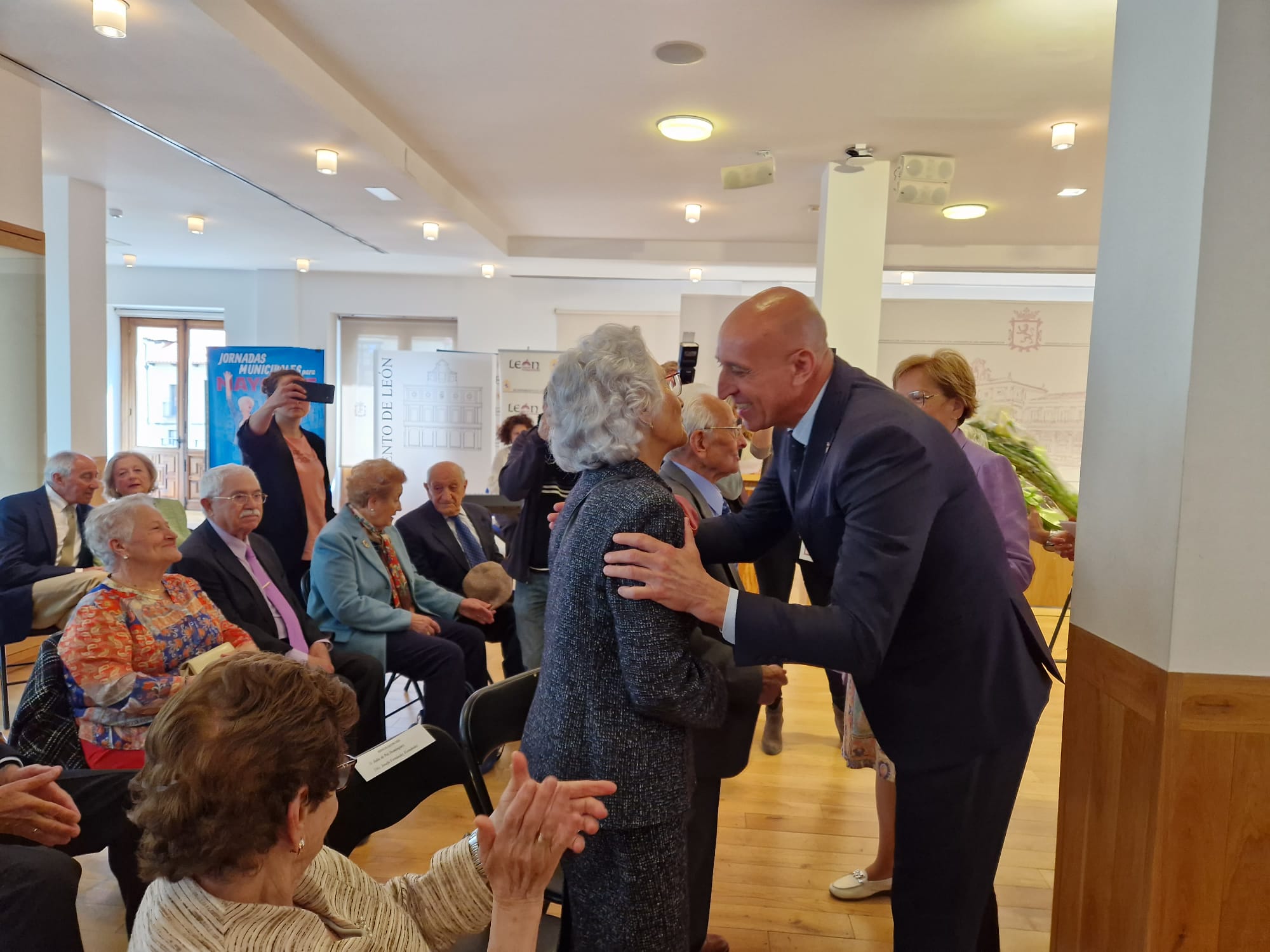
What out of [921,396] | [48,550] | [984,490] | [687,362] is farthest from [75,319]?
[984,490]

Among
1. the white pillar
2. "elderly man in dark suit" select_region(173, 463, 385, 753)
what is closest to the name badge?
"elderly man in dark suit" select_region(173, 463, 385, 753)

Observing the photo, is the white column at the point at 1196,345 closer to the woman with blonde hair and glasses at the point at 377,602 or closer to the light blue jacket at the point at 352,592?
the woman with blonde hair and glasses at the point at 377,602

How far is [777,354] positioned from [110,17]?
9.80 ft

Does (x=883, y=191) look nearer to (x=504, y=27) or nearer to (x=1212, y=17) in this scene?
(x=504, y=27)

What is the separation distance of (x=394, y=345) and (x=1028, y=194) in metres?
7.28

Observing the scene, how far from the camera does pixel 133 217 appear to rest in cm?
687

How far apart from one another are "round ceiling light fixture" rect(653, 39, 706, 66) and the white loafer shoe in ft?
10.9

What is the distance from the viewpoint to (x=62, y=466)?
3.89 m

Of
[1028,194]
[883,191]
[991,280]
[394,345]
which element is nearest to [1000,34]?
[883,191]

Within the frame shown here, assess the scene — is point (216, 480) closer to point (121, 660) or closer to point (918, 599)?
point (121, 660)

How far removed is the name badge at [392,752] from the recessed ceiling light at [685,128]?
3718 millimetres

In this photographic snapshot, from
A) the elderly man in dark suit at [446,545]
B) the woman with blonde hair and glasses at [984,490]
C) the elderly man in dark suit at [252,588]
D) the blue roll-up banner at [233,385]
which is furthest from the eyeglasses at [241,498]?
the blue roll-up banner at [233,385]

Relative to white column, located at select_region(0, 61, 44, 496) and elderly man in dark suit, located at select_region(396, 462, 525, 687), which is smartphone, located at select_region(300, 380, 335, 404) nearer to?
elderly man in dark suit, located at select_region(396, 462, 525, 687)

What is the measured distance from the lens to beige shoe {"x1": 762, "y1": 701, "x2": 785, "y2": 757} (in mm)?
3633
